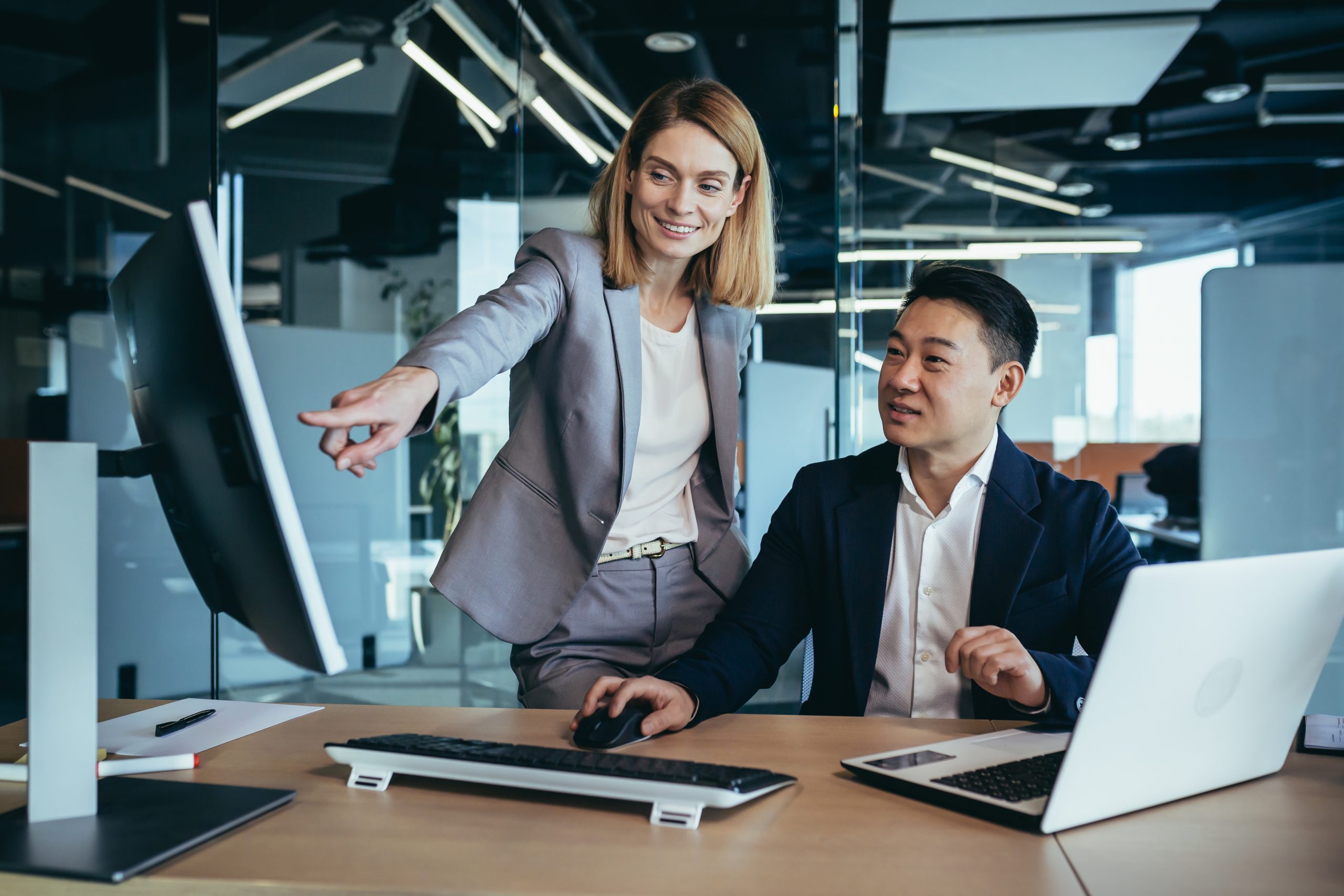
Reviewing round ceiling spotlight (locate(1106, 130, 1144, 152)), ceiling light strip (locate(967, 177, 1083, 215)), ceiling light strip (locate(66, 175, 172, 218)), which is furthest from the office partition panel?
ceiling light strip (locate(66, 175, 172, 218))

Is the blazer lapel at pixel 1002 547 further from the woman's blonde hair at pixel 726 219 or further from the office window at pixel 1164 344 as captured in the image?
the office window at pixel 1164 344

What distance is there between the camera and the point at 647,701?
1.28 metres

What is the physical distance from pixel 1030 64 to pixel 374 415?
3.24 m

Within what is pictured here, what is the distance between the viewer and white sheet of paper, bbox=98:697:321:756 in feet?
3.98

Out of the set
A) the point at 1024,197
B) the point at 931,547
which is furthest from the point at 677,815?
the point at 1024,197

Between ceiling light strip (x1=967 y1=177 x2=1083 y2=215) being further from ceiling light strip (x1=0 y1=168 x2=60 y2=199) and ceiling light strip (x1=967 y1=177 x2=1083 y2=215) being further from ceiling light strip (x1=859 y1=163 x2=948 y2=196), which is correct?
ceiling light strip (x1=0 y1=168 x2=60 y2=199)

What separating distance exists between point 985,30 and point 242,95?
8.81 ft

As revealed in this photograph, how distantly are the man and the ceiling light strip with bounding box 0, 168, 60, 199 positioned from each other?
12.3ft

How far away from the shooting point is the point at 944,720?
4.38ft

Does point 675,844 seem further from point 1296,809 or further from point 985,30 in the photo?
point 985,30

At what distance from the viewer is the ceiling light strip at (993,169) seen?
362 centimetres

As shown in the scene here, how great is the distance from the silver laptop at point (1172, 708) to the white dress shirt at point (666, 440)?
0.78 meters

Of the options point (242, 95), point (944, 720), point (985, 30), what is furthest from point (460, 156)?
point (944, 720)

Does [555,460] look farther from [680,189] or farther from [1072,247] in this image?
[1072,247]
